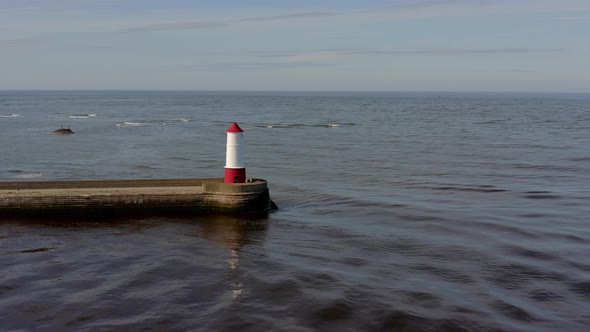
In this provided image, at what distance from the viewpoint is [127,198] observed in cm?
1237

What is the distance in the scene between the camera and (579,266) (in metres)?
9.73

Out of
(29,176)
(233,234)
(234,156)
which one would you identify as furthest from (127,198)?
(29,176)

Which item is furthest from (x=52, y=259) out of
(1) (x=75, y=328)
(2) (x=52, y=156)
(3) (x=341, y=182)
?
(2) (x=52, y=156)

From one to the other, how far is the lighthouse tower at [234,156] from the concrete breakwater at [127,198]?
0.18m

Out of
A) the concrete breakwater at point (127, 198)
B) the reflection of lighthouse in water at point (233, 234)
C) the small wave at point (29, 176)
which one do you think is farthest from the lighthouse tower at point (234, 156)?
the small wave at point (29, 176)

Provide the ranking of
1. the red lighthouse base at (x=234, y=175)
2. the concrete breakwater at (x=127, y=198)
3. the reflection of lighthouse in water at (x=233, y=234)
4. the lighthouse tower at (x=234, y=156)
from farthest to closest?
the red lighthouse base at (x=234, y=175), the lighthouse tower at (x=234, y=156), the concrete breakwater at (x=127, y=198), the reflection of lighthouse in water at (x=233, y=234)

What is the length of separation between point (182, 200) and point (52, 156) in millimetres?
17011

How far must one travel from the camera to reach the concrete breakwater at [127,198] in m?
12.1

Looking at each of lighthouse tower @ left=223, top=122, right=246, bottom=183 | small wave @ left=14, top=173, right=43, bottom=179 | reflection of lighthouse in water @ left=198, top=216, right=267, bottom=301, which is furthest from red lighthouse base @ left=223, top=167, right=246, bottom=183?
small wave @ left=14, top=173, right=43, bottom=179

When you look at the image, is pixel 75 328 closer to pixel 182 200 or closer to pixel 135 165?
pixel 182 200

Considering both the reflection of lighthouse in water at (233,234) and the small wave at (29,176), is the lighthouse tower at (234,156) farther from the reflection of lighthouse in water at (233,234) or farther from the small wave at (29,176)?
the small wave at (29,176)

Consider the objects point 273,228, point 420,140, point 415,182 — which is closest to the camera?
point 273,228

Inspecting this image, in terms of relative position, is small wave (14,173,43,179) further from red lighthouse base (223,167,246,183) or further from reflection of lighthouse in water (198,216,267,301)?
reflection of lighthouse in water (198,216,267,301)

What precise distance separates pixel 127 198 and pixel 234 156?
87.7 inches
